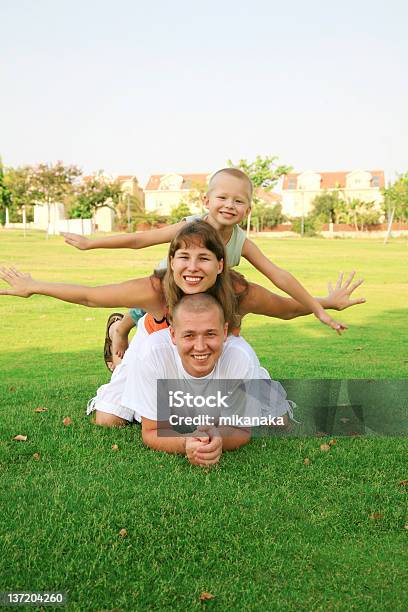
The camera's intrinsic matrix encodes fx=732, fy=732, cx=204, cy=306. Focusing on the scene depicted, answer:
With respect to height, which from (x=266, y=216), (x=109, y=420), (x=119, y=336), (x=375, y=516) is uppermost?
(x=119, y=336)

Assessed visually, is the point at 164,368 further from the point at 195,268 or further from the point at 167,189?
the point at 167,189

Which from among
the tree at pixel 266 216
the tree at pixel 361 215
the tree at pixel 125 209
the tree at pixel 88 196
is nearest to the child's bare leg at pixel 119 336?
the tree at pixel 88 196

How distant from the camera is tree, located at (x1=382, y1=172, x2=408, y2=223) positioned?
238ft

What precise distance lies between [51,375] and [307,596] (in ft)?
17.4

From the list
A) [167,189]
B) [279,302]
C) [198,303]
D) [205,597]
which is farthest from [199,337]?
[167,189]

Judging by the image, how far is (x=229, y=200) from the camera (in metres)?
5.25

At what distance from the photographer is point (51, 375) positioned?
25.3ft

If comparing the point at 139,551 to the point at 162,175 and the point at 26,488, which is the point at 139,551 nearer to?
the point at 26,488

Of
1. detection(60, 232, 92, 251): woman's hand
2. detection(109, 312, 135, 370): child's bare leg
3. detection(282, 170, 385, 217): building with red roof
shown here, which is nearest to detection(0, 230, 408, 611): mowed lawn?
detection(109, 312, 135, 370): child's bare leg

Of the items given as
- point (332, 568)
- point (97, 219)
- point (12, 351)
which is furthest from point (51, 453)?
point (97, 219)

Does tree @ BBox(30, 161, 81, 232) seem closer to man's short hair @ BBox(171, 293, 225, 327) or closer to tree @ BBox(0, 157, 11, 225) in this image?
tree @ BBox(0, 157, 11, 225)

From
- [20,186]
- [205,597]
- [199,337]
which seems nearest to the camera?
[205,597]

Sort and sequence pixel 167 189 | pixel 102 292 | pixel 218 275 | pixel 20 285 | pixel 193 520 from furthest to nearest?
pixel 167 189 → pixel 20 285 → pixel 102 292 → pixel 218 275 → pixel 193 520

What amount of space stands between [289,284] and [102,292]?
1.42m
